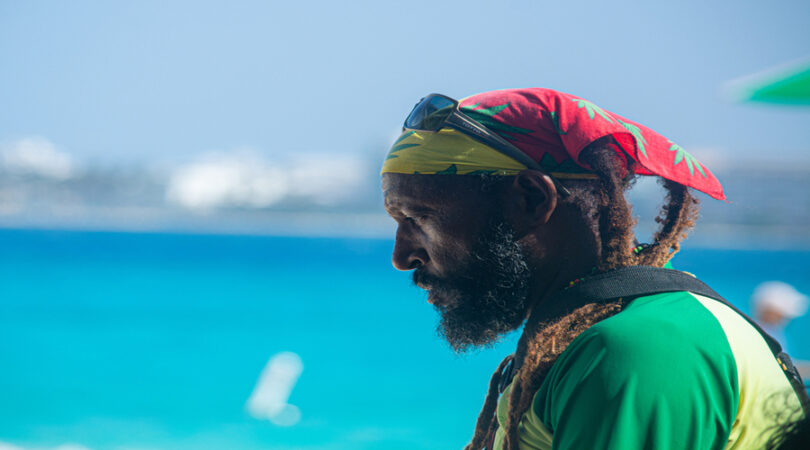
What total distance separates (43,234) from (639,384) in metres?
24.2

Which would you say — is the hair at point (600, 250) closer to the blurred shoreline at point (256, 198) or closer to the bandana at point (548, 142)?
the bandana at point (548, 142)

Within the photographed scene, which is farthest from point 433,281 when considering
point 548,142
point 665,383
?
point 665,383

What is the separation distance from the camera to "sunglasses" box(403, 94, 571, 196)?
1.30 m

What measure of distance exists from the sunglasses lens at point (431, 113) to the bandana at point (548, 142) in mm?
18

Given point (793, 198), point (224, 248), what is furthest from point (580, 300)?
point (793, 198)

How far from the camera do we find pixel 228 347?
11.4 metres

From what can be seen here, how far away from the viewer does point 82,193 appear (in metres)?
29.9

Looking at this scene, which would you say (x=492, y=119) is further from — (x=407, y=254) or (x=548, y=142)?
(x=407, y=254)

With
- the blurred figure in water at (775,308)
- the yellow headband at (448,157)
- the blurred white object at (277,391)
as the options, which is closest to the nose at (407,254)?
the yellow headband at (448,157)

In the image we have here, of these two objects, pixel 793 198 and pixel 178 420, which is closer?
pixel 178 420

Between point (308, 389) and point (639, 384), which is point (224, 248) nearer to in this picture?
point (308, 389)

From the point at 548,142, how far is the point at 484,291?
322 mm

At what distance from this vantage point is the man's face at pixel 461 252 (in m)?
1.36

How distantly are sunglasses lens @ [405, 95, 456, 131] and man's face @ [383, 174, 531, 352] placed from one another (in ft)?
0.35
